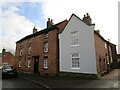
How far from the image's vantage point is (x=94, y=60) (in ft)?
44.0

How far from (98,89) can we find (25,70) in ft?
57.2

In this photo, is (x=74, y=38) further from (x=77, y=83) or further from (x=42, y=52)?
(x=77, y=83)

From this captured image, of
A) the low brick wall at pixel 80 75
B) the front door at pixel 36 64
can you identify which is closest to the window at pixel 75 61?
the low brick wall at pixel 80 75

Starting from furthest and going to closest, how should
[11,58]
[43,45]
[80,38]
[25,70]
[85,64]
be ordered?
[11,58], [25,70], [43,45], [80,38], [85,64]

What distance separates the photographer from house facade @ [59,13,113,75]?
542 inches

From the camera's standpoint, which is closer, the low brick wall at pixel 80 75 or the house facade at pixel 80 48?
the low brick wall at pixel 80 75

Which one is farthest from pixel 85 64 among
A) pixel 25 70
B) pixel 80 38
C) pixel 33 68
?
pixel 25 70

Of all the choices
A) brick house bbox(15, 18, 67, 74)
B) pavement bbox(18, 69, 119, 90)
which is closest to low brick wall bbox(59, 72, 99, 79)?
pavement bbox(18, 69, 119, 90)

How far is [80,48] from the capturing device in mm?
14766

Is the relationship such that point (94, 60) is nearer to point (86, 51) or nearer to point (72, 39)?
point (86, 51)

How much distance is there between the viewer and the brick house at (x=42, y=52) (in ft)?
57.0

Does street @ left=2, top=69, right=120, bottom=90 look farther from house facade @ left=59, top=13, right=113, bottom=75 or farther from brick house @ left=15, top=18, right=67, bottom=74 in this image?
brick house @ left=15, top=18, right=67, bottom=74

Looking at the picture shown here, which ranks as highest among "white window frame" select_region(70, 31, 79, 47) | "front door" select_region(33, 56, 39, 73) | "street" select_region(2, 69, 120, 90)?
"white window frame" select_region(70, 31, 79, 47)

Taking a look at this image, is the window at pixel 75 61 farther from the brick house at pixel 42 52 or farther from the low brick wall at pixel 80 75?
the brick house at pixel 42 52
